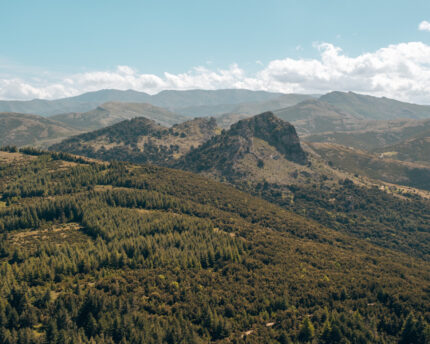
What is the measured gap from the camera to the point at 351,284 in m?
130

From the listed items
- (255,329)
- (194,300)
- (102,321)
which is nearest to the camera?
(102,321)

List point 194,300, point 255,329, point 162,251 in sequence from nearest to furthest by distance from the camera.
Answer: point 255,329
point 194,300
point 162,251

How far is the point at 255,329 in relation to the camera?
99312 millimetres

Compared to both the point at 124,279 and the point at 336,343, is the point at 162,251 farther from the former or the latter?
the point at 336,343

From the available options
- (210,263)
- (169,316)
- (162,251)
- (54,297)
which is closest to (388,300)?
(210,263)

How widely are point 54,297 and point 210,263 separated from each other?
73.9 metres

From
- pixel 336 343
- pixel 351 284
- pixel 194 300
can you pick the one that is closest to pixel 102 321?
pixel 194 300

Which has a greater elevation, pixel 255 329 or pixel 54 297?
pixel 54 297

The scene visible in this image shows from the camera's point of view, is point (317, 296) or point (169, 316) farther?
point (317, 296)

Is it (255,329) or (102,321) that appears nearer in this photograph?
(102,321)

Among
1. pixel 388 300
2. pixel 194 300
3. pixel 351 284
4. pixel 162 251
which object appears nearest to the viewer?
pixel 194 300

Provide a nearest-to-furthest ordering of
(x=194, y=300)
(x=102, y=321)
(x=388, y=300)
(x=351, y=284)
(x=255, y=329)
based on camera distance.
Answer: (x=102, y=321)
(x=255, y=329)
(x=194, y=300)
(x=388, y=300)
(x=351, y=284)

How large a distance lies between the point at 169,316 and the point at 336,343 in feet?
194

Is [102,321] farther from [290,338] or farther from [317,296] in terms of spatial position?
[317,296]
